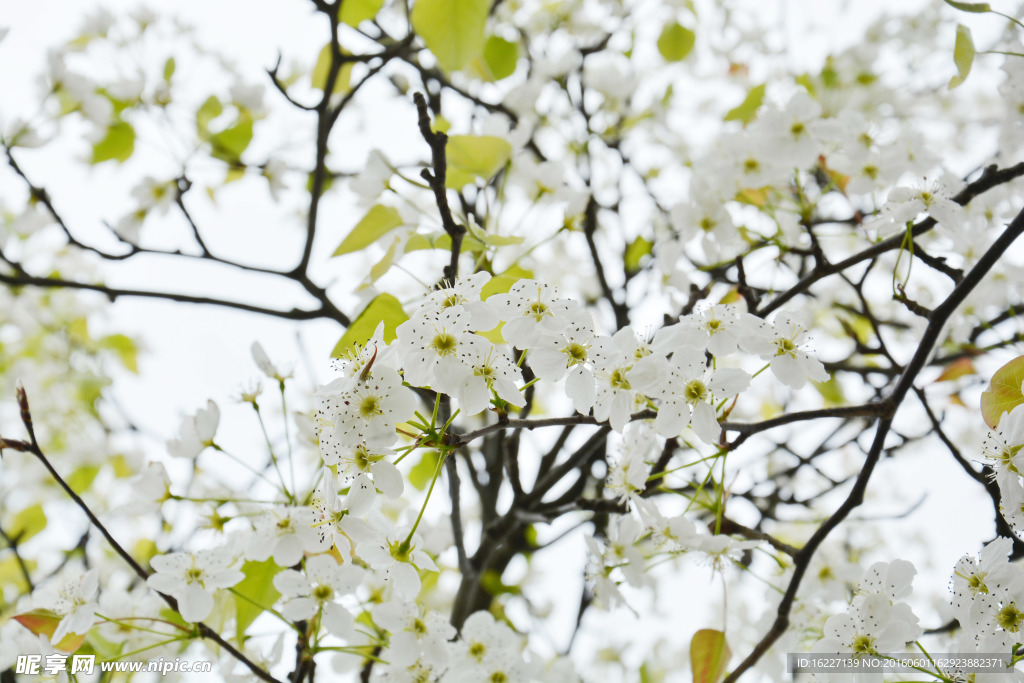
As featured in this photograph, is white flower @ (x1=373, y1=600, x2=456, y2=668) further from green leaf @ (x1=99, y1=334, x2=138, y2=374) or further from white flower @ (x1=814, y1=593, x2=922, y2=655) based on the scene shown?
green leaf @ (x1=99, y1=334, x2=138, y2=374)

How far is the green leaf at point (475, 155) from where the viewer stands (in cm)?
106

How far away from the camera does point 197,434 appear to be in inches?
43.3

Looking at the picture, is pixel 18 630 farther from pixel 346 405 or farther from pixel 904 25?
pixel 904 25

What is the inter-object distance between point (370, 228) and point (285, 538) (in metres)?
0.47

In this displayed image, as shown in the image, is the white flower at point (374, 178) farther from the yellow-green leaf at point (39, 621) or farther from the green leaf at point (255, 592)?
the yellow-green leaf at point (39, 621)

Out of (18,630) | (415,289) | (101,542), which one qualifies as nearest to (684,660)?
(415,289)

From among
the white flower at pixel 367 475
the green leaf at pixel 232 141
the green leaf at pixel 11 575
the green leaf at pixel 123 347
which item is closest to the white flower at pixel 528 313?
the white flower at pixel 367 475

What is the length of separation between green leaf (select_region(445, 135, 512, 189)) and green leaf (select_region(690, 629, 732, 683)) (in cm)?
80

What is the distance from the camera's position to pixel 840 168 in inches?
52.9

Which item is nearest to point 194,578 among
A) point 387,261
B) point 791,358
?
point 387,261

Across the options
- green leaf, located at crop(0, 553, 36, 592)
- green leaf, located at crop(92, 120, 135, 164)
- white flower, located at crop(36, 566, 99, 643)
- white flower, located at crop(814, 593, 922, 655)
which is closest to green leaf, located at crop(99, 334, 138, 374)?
green leaf, located at crop(0, 553, 36, 592)

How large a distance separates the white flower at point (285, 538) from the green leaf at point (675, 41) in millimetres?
1604

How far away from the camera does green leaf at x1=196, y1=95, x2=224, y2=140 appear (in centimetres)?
164

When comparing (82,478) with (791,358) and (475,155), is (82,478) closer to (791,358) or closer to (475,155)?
(475,155)
